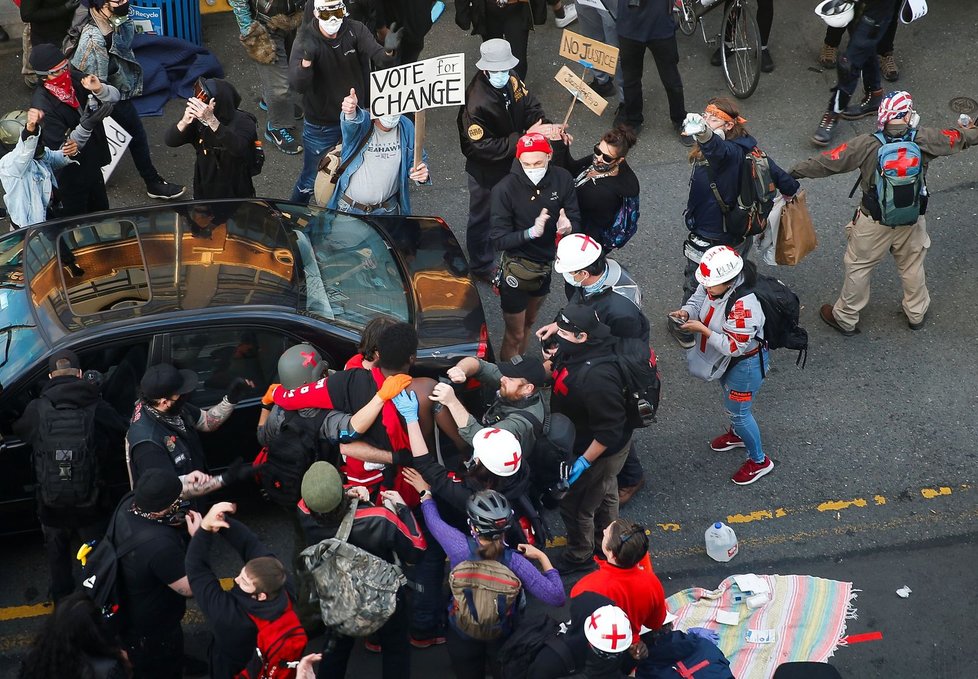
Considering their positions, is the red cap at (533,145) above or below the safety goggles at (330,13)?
below

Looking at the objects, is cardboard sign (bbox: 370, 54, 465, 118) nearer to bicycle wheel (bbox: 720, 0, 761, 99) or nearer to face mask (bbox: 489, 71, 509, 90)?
face mask (bbox: 489, 71, 509, 90)

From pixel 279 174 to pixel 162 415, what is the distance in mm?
4639

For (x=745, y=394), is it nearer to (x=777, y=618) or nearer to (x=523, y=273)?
(x=777, y=618)

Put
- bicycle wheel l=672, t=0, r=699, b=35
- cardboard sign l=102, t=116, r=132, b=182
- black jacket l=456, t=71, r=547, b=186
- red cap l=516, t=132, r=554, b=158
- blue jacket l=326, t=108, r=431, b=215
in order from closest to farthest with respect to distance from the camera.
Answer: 1. red cap l=516, t=132, r=554, b=158
2. blue jacket l=326, t=108, r=431, b=215
3. black jacket l=456, t=71, r=547, b=186
4. cardboard sign l=102, t=116, r=132, b=182
5. bicycle wheel l=672, t=0, r=699, b=35

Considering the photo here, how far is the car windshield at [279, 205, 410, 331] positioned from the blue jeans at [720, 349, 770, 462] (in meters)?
2.04

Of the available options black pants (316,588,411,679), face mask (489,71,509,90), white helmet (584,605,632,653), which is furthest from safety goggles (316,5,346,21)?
white helmet (584,605,632,653)

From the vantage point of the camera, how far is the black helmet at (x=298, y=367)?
566 centimetres

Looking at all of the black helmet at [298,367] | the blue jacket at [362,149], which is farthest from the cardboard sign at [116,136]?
the black helmet at [298,367]

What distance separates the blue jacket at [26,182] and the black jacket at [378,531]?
11.5 feet

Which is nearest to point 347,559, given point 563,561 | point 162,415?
point 162,415

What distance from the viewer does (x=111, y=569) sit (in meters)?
4.81

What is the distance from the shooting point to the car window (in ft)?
19.4

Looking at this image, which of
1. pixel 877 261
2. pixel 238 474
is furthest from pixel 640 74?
pixel 238 474

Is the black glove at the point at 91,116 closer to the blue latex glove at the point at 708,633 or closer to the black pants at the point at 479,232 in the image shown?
the black pants at the point at 479,232
